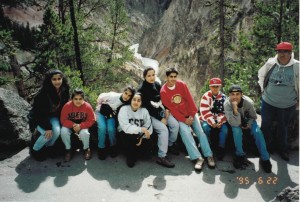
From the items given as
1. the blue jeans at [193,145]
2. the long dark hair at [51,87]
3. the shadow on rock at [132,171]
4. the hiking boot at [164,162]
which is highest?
the long dark hair at [51,87]

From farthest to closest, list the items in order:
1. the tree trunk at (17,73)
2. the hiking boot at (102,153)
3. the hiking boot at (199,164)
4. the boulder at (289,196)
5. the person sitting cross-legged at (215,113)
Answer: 1. the tree trunk at (17,73)
2. the person sitting cross-legged at (215,113)
3. the hiking boot at (102,153)
4. the hiking boot at (199,164)
5. the boulder at (289,196)

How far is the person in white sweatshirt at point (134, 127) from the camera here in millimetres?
6137

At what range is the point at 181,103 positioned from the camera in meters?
6.59

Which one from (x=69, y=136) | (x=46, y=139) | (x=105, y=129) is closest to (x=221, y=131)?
(x=105, y=129)

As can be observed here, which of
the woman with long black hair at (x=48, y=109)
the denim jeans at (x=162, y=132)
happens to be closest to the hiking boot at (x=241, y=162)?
the denim jeans at (x=162, y=132)

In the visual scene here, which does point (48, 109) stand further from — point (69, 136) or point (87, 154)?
point (87, 154)

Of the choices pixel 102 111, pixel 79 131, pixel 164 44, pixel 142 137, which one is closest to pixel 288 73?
pixel 142 137

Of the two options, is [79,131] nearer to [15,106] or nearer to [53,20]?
[15,106]

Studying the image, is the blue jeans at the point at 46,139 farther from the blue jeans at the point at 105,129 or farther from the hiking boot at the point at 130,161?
the hiking boot at the point at 130,161

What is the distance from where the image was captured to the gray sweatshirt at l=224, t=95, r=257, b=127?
248 inches

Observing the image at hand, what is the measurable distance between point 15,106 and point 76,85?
5.36m

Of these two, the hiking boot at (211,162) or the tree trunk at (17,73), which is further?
the tree trunk at (17,73)

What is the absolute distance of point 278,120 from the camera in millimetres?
6500

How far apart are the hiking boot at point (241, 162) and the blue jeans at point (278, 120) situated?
72cm
